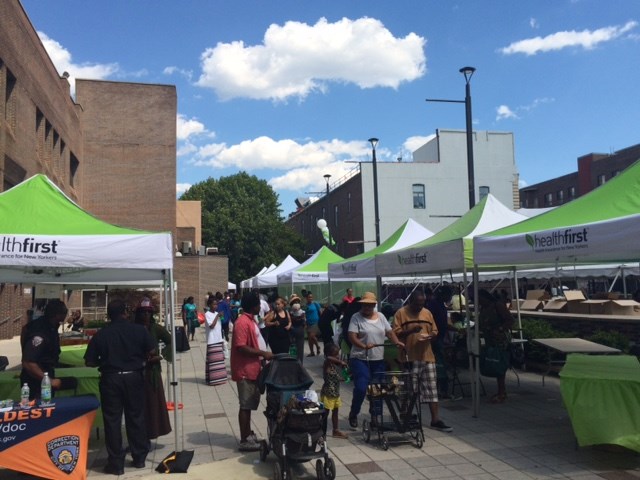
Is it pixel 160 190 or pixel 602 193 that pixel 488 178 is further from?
pixel 602 193

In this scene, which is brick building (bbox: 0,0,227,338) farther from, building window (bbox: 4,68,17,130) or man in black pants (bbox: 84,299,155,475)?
man in black pants (bbox: 84,299,155,475)

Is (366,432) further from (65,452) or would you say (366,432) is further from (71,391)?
(71,391)

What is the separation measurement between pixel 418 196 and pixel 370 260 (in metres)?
32.1

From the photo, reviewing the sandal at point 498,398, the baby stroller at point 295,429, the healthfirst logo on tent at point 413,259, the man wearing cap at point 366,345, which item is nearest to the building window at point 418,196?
the healthfirst logo on tent at point 413,259

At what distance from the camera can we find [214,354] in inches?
462

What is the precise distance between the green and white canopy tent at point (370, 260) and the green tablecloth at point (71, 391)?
6.94m

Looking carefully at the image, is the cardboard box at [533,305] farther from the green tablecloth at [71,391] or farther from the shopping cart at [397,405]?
the green tablecloth at [71,391]

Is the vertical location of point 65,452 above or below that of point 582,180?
below

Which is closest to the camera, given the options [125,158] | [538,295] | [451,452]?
[451,452]

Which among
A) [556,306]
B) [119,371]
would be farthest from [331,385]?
[556,306]

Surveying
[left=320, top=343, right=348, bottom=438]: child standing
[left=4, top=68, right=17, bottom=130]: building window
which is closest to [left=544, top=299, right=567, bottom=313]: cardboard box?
[left=320, top=343, right=348, bottom=438]: child standing

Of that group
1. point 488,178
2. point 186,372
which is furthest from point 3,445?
point 488,178

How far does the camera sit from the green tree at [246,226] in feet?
173

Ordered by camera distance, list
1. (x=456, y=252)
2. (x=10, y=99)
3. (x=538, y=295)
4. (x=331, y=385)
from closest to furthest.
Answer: (x=331, y=385)
(x=456, y=252)
(x=10, y=99)
(x=538, y=295)
